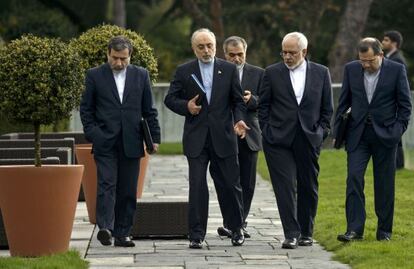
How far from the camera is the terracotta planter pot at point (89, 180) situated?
14.9m

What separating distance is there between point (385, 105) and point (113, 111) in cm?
234

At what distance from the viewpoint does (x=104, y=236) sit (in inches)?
495

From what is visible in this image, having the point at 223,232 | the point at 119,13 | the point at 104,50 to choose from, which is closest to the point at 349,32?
the point at 119,13

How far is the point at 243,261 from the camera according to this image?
1156cm

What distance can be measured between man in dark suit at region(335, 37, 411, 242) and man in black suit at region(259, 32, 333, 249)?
0.23 metres

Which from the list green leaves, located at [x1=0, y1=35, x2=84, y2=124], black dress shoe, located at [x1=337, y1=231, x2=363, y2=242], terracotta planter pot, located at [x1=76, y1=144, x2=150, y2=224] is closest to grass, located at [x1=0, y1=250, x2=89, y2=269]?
green leaves, located at [x1=0, y1=35, x2=84, y2=124]

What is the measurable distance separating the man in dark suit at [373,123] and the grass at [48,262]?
2.43 m

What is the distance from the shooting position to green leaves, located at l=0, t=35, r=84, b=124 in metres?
11.8

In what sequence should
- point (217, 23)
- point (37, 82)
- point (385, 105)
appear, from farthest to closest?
point (217, 23), point (385, 105), point (37, 82)

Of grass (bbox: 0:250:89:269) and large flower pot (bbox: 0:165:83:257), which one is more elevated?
large flower pot (bbox: 0:165:83:257)

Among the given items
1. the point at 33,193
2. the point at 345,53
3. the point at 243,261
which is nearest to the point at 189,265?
the point at 243,261

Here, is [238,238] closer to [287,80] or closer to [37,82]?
[287,80]

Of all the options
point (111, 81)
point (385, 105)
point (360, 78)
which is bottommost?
point (385, 105)

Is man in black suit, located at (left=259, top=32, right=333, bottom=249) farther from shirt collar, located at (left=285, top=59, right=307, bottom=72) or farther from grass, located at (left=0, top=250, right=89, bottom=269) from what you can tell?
grass, located at (left=0, top=250, right=89, bottom=269)
